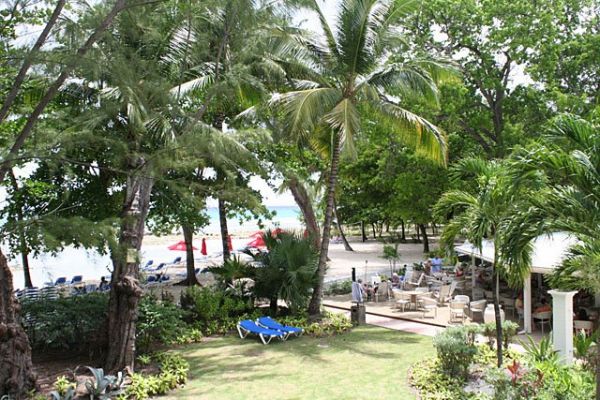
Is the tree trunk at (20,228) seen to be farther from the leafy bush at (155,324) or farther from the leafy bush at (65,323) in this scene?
the leafy bush at (155,324)

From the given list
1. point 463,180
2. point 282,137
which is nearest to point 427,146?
point 282,137

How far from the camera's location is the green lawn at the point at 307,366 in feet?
30.7

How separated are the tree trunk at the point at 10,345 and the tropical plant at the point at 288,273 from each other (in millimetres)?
7507

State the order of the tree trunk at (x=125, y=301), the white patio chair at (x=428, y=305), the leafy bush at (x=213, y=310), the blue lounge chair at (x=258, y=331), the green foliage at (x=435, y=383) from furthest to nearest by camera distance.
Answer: the white patio chair at (x=428, y=305)
the leafy bush at (x=213, y=310)
the blue lounge chair at (x=258, y=331)
the tree trunk at (x=125, y=301)
the green foliage at (x=435, y=383)

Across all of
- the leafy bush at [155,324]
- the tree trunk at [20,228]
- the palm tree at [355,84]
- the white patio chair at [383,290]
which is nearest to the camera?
the tree trunk at [20,228]

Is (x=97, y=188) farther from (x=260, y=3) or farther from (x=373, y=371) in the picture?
(x=373, y=371)

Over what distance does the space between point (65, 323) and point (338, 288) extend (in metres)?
12.0

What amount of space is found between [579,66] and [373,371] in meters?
16.4

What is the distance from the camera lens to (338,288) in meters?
21.2

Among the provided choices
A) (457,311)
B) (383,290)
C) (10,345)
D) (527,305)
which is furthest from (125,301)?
(383,290)

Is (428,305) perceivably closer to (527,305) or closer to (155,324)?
(527,305)

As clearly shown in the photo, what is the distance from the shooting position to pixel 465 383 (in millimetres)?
9328

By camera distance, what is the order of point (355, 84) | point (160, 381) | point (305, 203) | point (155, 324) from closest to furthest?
point (160, 381) < point (155, 324) < point (355, 84) < point (305, 203)

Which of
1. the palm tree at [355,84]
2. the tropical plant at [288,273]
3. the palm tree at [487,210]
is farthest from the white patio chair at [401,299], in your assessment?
→ the palm tree at [487,210]
